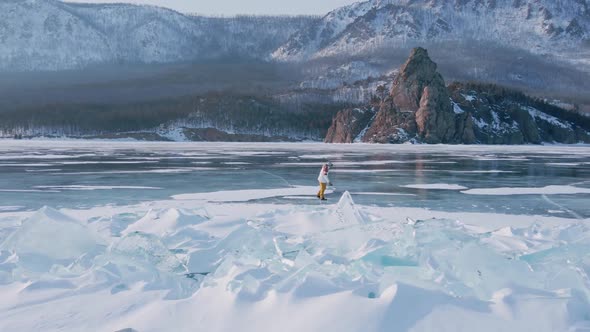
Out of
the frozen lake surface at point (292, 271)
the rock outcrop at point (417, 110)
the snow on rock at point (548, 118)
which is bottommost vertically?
the snow on rock at point (548, 118)

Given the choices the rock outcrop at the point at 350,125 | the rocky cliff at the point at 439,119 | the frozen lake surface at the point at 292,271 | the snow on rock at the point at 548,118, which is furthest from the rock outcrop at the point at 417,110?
the frozen lake surface at the point at 292,271

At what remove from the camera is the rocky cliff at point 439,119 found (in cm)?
13575

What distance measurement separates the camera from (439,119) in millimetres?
135875

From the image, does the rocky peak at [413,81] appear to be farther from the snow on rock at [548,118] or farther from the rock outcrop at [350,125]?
the snow on rock at [548,118]

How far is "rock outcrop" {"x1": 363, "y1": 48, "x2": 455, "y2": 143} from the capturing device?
134m

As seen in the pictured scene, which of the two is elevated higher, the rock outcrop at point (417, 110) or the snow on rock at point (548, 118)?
the rock outcrop at point (417, 110)

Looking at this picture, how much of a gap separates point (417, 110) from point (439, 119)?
896 cm

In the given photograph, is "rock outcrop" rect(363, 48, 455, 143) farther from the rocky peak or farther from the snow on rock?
the snow on rock

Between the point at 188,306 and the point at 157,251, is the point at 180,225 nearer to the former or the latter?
the point at 157,251

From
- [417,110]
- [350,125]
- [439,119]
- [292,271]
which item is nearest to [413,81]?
[417,110]

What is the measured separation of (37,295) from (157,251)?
84.4 inches

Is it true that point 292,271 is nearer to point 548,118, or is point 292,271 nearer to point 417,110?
point 417,110

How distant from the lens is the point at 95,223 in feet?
41.5

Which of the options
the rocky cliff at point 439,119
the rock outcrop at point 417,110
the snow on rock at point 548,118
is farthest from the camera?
the snow on rock at point 548,118
